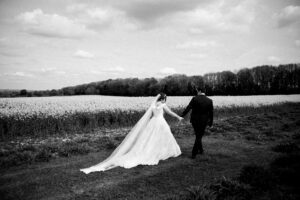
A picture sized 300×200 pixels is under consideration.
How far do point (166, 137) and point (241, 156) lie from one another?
268cm

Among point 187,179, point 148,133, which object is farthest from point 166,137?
point 187,179

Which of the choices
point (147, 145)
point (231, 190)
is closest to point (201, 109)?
point (147, 145)

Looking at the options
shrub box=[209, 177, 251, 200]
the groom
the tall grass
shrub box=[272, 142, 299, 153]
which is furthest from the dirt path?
the tall grass

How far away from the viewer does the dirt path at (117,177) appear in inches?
198

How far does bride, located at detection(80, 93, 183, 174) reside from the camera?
7.12 metres

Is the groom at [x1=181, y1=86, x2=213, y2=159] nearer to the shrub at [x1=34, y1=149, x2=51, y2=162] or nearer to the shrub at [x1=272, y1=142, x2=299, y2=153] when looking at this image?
the shrub at [x1=272, y1=142, x2=299, y2=153]

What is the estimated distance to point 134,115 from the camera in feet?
54.0

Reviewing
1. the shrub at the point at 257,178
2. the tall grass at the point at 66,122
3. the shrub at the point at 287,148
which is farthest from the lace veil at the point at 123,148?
the tall grass at the point at 66,122

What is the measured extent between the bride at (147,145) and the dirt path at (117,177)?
0.95 ft

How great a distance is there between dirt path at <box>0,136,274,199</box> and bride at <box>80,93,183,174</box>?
0.29 metres

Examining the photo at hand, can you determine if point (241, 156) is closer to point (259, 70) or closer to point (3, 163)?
point (3, 163)

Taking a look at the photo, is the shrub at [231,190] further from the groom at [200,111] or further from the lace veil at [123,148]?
the lace veil at [123,148]

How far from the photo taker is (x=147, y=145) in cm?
758

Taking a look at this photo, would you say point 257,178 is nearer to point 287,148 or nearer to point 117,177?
point 117,177
